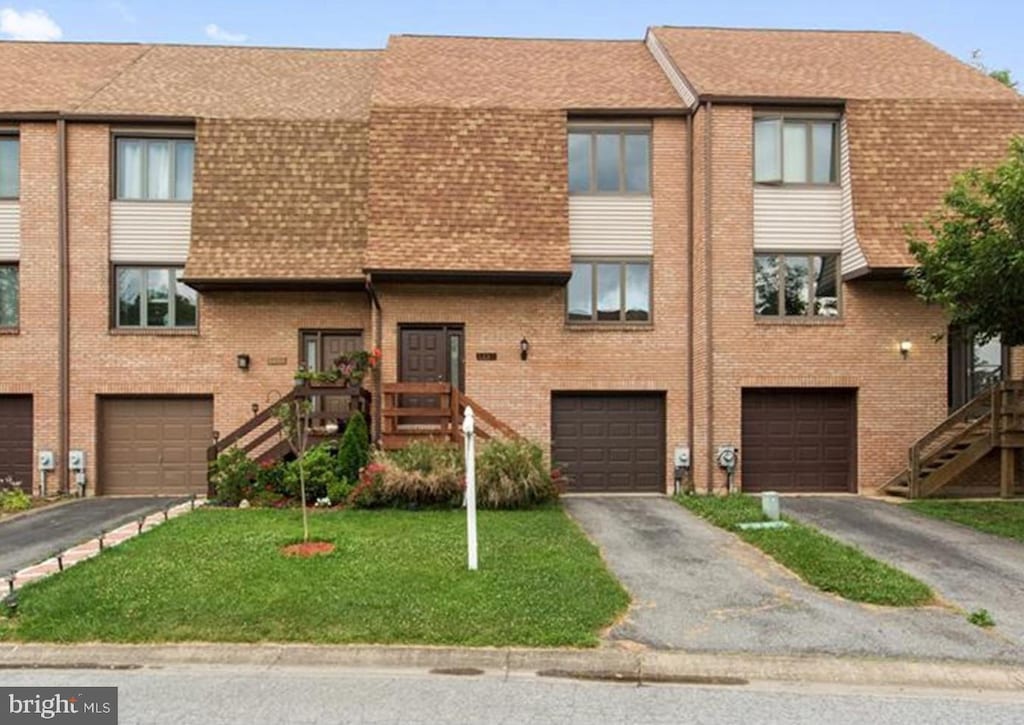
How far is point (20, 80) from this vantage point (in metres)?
16.0

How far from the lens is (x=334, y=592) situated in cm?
697

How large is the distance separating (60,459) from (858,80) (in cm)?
1795

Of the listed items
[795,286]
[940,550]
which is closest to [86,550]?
[940,550]

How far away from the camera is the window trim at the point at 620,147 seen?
14.8 metres

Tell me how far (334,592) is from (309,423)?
694cm

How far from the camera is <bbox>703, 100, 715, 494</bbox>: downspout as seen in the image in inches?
553

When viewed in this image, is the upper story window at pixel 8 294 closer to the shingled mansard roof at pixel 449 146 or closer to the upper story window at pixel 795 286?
the shingled mansard roof at pixel 449 146

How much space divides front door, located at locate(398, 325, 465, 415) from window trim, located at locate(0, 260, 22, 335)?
7.55 metres

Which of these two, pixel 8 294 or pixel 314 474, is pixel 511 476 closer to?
pixel 314 474

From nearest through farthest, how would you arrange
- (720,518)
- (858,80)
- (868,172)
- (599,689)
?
(599,689), (720,518), (868,172), (858,80)

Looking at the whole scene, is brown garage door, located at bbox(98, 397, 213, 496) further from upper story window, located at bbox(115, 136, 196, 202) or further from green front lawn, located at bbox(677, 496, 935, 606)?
green front lawn, located at bbox(677, 496, 935, 606)

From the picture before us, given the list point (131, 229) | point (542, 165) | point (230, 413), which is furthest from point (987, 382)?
point (131, 229)

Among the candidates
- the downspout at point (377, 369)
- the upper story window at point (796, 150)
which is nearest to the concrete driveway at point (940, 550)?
the upper story window at point (796, 150)

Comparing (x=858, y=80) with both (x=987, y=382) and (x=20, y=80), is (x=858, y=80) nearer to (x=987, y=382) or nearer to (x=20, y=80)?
(x=987, y=382)
